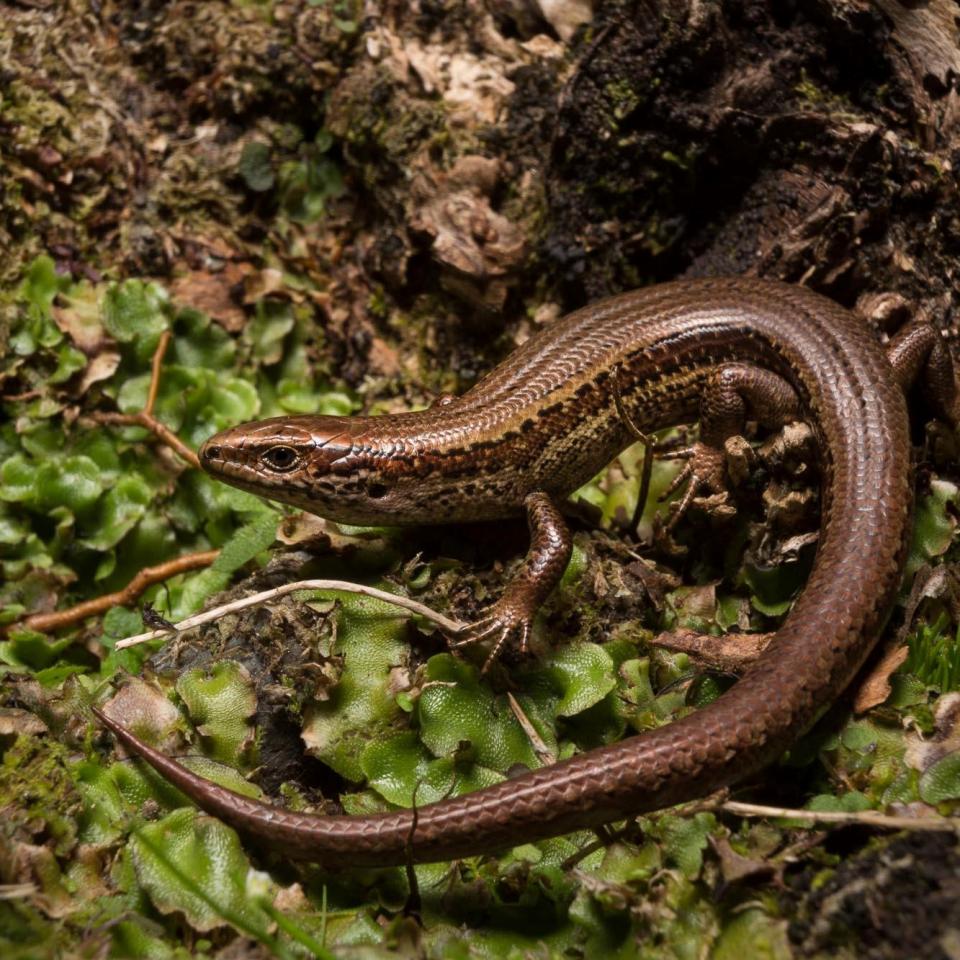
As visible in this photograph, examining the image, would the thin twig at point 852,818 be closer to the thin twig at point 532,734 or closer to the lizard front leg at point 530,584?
the thin twig at point 532,734

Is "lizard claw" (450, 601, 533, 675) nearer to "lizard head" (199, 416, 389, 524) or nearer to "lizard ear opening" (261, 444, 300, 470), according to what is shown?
"lizard head" (199, 416, 389, 524)

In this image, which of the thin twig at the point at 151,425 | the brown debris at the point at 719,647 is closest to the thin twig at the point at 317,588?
the brown debris at the point at 719,647

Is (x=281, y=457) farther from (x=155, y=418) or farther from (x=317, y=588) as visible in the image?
(x=155, y=418)

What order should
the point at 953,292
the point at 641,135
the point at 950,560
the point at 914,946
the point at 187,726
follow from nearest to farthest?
the point at 914,946
the point at 187,726
the point at 950,560
the point at 953,292
the point at 641,135

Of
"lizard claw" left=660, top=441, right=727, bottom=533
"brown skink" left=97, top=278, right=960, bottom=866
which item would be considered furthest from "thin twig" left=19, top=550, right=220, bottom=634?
"lizard claw" left=660, top=441, right=727, bottom=533

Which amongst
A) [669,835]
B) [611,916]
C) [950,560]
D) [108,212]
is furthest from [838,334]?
[108,212]

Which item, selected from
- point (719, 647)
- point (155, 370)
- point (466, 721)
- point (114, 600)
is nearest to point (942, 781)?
point (719, 647)

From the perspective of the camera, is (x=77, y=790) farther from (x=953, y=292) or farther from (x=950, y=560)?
(x=953, y=292)
